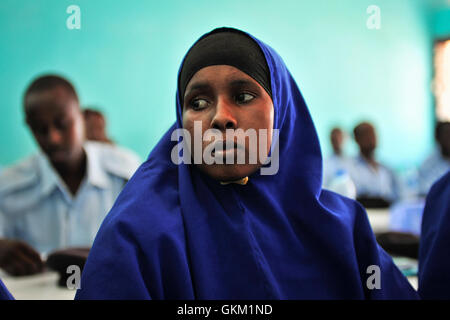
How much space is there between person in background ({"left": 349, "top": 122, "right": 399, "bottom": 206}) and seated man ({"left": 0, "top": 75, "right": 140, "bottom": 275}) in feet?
8.20

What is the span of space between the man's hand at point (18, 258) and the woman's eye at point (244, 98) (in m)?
0.87

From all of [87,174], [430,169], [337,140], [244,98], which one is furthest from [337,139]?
[244,98]

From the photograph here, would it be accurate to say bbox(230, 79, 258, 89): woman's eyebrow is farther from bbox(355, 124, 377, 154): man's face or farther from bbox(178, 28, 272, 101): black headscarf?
bbox(355, 124, 377, 154): man's face

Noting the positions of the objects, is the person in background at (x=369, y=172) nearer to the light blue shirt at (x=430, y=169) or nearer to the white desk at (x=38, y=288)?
the light blue shirt at (x=430, y=169)

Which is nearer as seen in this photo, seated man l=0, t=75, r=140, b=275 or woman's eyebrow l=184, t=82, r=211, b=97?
woman's eyebrow l=184, t=82, r=211, b=97

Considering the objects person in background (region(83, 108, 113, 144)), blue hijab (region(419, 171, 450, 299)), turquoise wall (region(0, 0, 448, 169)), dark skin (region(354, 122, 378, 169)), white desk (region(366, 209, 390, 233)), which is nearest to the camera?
blue hijab (region(419, 171, 450, 299))

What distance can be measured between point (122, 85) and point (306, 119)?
2.93 meters

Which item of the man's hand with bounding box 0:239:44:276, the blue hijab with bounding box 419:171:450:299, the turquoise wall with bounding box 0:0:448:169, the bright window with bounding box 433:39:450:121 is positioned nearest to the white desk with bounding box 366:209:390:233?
the turquoise wall with bounding box 0:0:448:169

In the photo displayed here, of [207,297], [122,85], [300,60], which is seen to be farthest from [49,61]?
[207,297]

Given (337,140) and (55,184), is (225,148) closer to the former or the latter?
(55,184)

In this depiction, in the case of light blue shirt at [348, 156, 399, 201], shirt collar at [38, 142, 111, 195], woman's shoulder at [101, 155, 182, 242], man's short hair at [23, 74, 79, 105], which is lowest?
light blue shirt at [348, 156, 399, 201]

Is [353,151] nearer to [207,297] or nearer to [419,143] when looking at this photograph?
[419,143]

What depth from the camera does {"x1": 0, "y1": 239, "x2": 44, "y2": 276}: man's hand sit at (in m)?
1.24

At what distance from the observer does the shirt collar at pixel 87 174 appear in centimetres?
166
